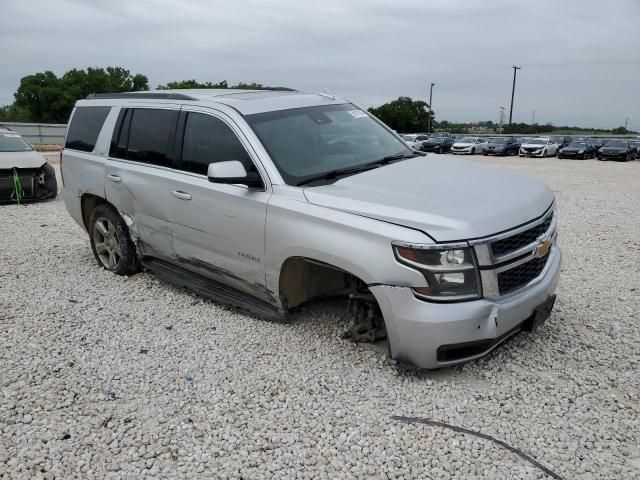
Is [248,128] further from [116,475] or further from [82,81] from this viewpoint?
[82,81]

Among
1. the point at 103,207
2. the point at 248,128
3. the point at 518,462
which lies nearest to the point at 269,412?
the point at 518,462

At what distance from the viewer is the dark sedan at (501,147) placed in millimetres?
36125

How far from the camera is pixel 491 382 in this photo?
343cm

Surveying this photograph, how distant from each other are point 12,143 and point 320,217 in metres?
10.3

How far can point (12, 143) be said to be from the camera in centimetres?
1118

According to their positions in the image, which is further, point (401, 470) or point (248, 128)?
point (248, 128)

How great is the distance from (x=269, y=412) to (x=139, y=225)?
2.69m

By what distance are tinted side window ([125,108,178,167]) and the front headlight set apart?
2569mm

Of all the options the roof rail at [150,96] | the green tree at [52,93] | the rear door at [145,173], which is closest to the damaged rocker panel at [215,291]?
the rear door at [145,173]

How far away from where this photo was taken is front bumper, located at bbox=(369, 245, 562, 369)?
306 centimetres

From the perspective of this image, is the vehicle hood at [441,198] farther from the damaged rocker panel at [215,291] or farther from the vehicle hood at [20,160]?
the vehicle hood at [20,160]

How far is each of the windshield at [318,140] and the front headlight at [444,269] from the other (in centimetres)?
111

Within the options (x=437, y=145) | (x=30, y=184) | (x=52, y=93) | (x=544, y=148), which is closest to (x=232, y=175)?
(x=30, y=184)

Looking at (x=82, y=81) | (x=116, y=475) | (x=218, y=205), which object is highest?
(x=82, y=81)
